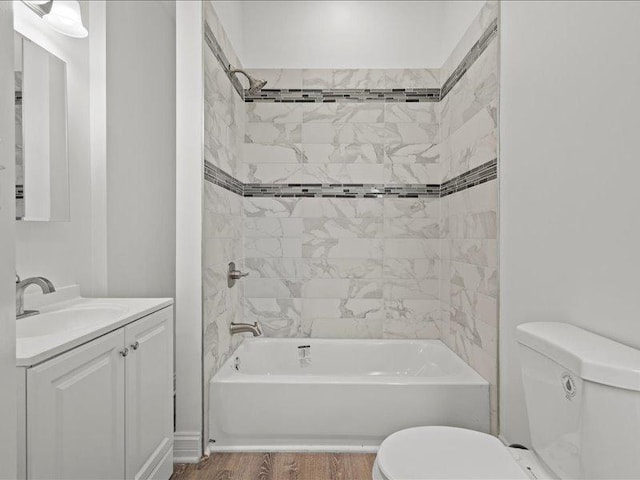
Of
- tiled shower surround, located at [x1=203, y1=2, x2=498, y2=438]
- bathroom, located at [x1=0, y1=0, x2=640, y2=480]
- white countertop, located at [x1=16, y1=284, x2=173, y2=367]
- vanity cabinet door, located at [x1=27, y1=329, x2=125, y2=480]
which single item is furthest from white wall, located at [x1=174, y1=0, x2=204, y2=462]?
tiled shower surround, located at [x1=203, y1=2, x2=498, y2=438]

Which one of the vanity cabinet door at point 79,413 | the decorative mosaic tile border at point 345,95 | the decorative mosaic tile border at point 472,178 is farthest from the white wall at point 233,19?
the vanity cabinet door at point 79,413

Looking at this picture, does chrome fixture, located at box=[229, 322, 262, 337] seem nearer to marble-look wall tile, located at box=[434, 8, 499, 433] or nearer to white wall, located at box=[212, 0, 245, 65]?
marble-look wall tile, located at box=[434, 8, 499, 433]

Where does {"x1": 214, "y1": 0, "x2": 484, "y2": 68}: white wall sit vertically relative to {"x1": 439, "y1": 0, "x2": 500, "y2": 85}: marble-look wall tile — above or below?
above

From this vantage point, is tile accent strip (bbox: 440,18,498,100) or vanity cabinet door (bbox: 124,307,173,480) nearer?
vanity cabinet door (bbox: 124,307,173,480)

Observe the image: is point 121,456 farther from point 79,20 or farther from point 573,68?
point 573,68

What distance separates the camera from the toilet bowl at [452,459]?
1272 mm

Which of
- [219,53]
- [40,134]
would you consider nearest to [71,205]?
[40,134]

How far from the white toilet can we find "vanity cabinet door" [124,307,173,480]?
2.98 feet

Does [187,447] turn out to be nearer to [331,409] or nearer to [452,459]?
[331,409]

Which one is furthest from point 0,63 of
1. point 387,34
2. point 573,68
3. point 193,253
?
point 387,34

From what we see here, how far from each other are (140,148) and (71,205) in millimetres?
578

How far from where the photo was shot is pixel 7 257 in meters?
0.81

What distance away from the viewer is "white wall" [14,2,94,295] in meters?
1.72

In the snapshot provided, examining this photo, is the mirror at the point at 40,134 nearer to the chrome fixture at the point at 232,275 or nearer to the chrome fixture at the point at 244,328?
the chrome fixture at the point at 232,275
